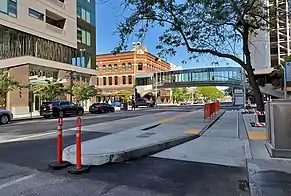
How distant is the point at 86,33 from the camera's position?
48.7m

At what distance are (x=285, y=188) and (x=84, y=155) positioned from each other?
4.59 metres

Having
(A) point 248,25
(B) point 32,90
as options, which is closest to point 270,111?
(A) point 248,25

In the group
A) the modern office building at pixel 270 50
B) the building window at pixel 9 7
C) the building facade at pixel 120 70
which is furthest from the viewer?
the building facade at pixel 120 70

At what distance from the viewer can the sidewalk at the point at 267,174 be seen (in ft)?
16.7

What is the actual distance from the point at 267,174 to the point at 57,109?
25004 millimetres

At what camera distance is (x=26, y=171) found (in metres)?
6.72

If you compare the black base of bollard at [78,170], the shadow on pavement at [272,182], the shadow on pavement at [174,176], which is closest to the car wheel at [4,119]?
the shadow on pavement at [174,176]

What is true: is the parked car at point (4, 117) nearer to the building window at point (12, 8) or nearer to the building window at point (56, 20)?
the building window at point (12, 8)

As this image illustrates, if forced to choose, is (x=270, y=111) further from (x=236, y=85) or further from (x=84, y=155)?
(x=236, y=85)

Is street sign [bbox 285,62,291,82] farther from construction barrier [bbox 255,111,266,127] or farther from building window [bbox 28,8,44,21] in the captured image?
building window [bbox 28,8,44,21]

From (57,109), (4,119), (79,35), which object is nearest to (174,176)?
(4,119)

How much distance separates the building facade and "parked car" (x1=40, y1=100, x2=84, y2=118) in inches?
1916

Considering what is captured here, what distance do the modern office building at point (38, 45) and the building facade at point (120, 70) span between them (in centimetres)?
3359

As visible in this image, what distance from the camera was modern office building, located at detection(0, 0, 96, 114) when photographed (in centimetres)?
3322
